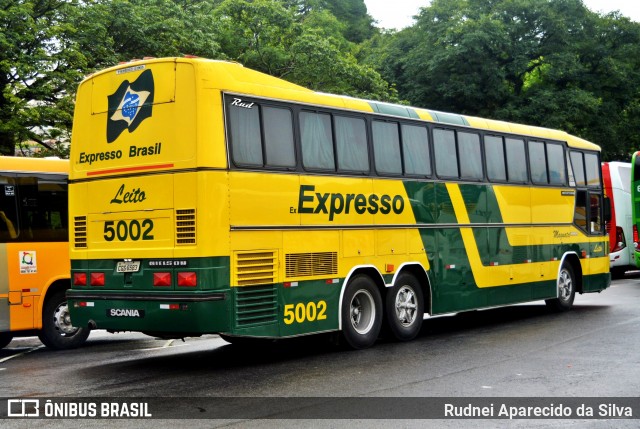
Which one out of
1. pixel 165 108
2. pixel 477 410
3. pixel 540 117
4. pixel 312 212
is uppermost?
pixel 540 117

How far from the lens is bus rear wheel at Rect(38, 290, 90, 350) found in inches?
539

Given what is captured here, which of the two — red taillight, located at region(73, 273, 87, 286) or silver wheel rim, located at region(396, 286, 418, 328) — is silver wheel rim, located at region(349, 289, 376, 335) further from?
red taillight, located at region(73, 273, 87, 286)

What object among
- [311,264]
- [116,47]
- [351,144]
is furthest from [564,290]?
[116,47]

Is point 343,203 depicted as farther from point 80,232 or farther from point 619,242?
point 619,242

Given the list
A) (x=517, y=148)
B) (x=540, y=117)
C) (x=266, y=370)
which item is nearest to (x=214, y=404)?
(x=266, y=370)

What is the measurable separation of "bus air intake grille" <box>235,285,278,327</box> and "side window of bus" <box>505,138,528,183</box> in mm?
6720

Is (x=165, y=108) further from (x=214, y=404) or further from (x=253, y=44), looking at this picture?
(x=253, y=44)

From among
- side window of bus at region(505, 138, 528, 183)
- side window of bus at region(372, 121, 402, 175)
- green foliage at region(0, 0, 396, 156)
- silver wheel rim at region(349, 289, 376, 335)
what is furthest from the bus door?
green foliage at region(0, 0, 396, 156)

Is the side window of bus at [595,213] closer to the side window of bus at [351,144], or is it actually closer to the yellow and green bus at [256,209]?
the yellow and green bus at [256,209]

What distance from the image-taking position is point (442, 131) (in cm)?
1462

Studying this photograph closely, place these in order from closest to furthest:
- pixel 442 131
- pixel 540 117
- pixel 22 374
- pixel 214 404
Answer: pixel 214 404, pixel 22 374, pixel 442 131, pixel 540 117

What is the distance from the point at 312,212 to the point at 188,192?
6.54ft

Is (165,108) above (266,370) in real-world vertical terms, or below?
above

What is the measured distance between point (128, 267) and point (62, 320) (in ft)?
11.6
